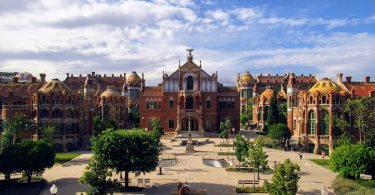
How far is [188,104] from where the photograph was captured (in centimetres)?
10500

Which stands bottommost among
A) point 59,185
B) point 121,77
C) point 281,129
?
point 59,185

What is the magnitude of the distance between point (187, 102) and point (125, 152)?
6376 cm

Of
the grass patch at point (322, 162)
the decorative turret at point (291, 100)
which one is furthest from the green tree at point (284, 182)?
the decorative turret at point (291, 100)

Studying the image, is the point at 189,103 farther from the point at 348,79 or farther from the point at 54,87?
the point at 348,79

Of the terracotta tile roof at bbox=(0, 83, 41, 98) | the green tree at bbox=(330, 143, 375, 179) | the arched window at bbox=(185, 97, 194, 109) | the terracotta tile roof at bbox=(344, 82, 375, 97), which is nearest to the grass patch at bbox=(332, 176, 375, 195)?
the green tree at bbox=(330, 143, 375, 179)

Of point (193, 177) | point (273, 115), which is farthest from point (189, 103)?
point (193, 177)

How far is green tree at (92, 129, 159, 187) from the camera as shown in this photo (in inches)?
1630

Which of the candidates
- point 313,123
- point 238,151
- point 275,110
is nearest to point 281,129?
point 313,123

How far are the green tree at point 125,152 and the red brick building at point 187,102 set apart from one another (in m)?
60.0

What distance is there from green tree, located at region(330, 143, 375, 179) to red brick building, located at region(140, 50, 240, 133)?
2315 inches

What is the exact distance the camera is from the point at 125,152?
41594 millimetres

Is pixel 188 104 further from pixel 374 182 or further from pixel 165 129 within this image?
pixel 374 182

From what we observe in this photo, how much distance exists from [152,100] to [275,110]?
31.9 m

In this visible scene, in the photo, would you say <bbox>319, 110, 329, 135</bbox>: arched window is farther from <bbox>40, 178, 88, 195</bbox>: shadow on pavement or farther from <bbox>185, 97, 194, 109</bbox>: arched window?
<bbox>40, 178, 88, 195</bbox>: shadow on pavement
